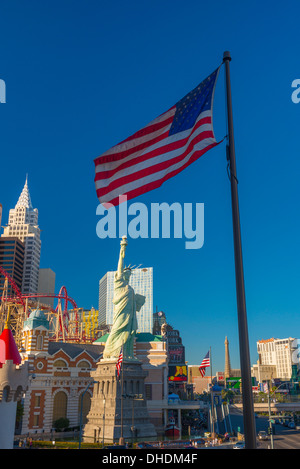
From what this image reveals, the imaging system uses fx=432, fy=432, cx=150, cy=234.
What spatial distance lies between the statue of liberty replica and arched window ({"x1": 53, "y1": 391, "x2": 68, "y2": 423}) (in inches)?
222

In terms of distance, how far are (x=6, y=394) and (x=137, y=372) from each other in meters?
44.9

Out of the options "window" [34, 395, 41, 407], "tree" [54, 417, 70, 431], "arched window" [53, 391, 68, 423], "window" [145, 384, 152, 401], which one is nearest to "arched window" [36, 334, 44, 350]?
"window" [34, 395, 41, 407]

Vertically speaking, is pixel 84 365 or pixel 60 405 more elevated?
pixel 84 365

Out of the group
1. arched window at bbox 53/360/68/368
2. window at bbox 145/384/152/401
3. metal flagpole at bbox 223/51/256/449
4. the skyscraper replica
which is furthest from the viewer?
window at bbox 145/384/152/401

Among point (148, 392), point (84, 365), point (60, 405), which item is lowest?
point (60, 405)

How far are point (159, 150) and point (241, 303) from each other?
6.76 metres

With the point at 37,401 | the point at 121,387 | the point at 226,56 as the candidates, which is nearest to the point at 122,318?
the point at 121,387

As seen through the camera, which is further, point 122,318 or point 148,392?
point 148,392

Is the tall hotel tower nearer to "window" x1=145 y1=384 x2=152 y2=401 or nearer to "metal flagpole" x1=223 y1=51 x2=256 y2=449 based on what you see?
"window" x1=145 y1=384 x2=152 y2=401

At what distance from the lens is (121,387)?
59000mm

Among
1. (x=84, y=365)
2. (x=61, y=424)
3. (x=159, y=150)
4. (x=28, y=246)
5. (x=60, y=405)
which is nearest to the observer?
Answer: (x=159, y=150)

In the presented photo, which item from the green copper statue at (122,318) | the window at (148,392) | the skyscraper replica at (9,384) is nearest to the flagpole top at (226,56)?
the skyscraper replica at (9,384)

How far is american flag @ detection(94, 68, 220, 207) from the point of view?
13805 mm

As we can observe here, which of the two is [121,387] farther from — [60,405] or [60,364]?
[60,364]
